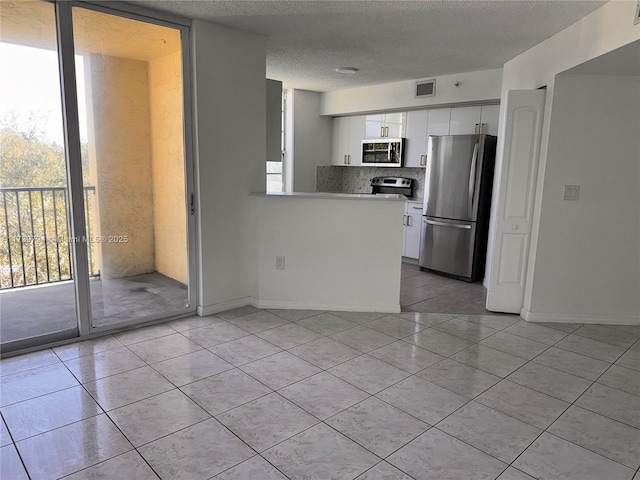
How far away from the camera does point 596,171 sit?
362cm

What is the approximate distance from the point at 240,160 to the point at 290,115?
279cm

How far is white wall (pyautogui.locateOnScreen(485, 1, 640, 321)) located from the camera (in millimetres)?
2729

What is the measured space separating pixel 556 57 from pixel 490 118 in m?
1.64

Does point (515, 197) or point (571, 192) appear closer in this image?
point (571, 192)

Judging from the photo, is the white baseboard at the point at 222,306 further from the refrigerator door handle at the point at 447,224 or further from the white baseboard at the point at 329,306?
the refrigerator door handle at the point at 447,224

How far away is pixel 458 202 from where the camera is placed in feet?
16.9

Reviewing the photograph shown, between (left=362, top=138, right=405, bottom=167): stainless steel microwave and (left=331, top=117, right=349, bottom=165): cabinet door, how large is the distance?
0.39 metres

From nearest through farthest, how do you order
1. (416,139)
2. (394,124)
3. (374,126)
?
1. (416,139)
2. (394,124)
3. (374,126)

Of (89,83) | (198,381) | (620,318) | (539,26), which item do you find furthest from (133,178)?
(620,318)

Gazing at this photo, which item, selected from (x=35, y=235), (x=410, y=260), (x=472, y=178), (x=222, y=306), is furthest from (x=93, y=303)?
(x=410, y=260)

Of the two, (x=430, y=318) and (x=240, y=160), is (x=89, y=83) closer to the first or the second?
(x=240, y=160)

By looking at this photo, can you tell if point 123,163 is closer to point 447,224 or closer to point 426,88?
point 447,224

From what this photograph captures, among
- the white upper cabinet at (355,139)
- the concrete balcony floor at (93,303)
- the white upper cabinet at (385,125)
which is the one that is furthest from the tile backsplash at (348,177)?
the concrete balcony floor at (93,303)

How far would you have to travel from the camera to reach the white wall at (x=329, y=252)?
153 inches
